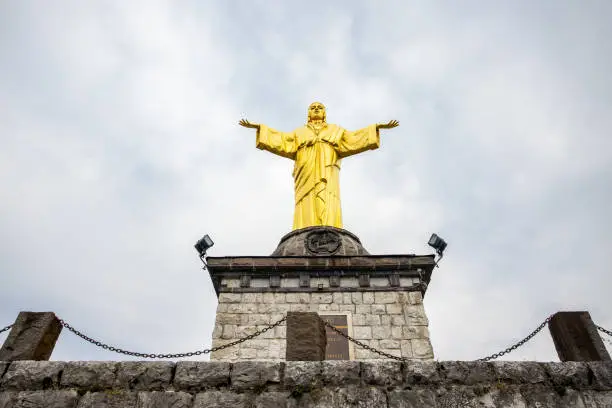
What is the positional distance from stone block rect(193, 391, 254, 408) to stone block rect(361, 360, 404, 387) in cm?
118

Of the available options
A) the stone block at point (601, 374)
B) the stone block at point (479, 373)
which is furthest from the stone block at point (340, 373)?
the stone block at point (601, 374)

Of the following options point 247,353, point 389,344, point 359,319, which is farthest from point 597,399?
point 247,353

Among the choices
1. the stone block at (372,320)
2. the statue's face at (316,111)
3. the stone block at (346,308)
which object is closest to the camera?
the stone block at (372,320)

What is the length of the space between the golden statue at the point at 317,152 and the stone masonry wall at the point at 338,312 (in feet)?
9.64

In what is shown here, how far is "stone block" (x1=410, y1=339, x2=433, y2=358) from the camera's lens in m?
8.64

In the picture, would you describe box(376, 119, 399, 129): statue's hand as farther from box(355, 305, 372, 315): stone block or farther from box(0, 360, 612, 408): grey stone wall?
box(0, 360, 612, 408): grey stone wall

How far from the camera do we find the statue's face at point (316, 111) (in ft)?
49.0

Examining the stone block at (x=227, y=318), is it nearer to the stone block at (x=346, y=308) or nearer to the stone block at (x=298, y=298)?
the stone block at (x=298, y=298)

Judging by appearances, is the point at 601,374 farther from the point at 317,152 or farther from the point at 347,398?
the point at 317,152

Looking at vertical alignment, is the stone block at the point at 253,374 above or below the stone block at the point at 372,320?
below

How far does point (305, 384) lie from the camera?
461 cm

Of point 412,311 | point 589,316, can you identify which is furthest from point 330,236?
point 589,316

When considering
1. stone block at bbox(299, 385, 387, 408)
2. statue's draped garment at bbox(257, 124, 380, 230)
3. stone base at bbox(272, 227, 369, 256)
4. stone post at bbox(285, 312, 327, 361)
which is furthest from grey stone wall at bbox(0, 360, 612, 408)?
statue's draped garment at bbox(257, 124, 380, 230)

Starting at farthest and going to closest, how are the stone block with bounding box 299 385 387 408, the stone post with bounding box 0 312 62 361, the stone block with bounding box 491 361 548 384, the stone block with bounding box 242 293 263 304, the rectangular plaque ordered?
1. the stone block with bounding box 242 293 263 304
2. the rectangular plaque
3. the stone post with bounding box 0 312 62 361
4. the stone block with bounding box 491 361 548 384
5. the stone block with bounding box 299 385 387 408
